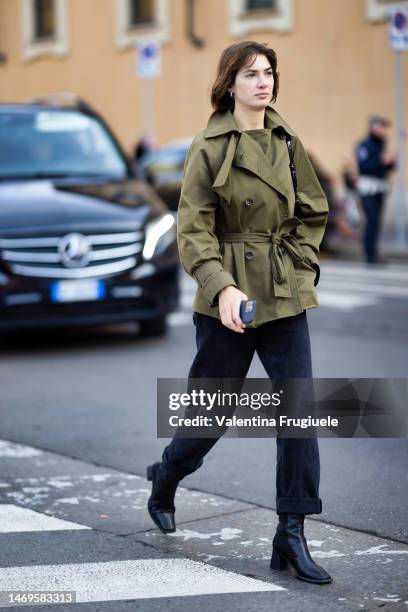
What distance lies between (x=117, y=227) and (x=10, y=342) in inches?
60.5

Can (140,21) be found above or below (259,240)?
above

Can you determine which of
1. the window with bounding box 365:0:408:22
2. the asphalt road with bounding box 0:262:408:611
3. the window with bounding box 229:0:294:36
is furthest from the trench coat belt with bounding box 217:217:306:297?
the window with bounding box 229:0:294:36

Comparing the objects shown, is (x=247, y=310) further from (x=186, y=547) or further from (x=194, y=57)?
(x=194, y=57)

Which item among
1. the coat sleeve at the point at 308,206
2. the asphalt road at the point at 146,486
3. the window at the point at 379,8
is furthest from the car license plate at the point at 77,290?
the window at the point at 379,8

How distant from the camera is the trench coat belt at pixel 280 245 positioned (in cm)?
440

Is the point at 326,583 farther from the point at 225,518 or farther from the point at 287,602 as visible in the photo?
the point at 225,518

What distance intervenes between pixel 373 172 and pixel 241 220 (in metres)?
12.6

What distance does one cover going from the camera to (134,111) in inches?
1161

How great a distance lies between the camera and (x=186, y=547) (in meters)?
4.82

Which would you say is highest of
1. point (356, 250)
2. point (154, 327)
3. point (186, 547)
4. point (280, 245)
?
point (280, 245)

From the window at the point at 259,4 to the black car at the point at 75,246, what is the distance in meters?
16.1

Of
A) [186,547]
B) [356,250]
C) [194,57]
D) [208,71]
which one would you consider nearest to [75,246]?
[186,547]

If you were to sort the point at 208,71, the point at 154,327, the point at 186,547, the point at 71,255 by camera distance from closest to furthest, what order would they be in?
the point at 186,547 < the point at 71,255 < the point at 154,327 < the point at 208,71

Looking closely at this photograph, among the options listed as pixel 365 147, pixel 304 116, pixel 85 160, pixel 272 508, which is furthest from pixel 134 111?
pixel 272 508
